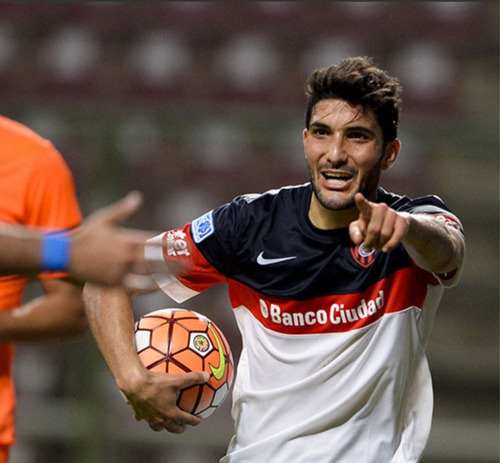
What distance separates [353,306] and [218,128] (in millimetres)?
2737

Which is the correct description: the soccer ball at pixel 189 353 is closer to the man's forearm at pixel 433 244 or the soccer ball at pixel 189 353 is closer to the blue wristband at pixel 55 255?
the man's forearm at pixel 433 244

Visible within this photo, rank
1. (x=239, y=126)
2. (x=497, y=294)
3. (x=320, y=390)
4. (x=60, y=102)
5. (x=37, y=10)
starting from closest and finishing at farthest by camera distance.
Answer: (x=320, y=390)
(x=239, y=126)
(x=497, y=294)
(x=60, y=102)
(x=37, y=10)

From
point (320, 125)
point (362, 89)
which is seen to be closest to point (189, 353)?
point (320, 125)

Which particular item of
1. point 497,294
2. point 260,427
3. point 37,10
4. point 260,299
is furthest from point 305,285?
point 37,10

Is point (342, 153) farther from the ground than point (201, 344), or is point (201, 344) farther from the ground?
point (342, 153)

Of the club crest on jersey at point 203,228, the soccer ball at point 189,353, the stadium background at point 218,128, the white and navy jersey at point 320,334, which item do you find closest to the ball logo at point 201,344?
the soccer ball at point 189,353

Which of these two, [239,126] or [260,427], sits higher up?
[239,126]

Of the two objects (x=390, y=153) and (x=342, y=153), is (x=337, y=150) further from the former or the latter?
(x=390, y=153)

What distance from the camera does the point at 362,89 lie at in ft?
9.38

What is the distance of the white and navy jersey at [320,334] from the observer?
2.77 metres

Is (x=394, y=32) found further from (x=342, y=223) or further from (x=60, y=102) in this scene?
(x=342, y=223)

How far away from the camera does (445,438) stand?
17.8 feet

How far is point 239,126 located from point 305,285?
2.61 m

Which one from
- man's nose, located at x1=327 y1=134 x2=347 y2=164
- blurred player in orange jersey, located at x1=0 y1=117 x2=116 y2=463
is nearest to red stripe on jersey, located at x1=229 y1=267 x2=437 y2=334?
man's nose, located at x1=327 y1=134 x2=347 y2=164
